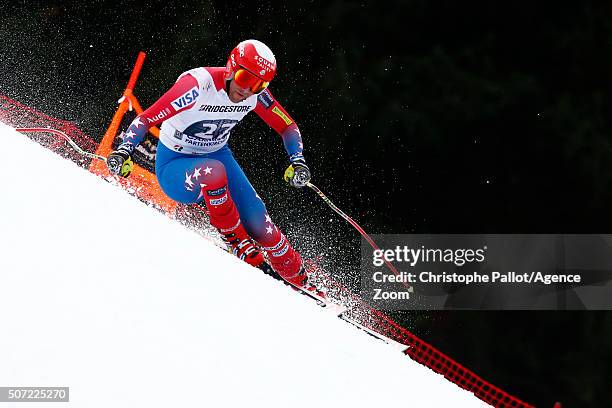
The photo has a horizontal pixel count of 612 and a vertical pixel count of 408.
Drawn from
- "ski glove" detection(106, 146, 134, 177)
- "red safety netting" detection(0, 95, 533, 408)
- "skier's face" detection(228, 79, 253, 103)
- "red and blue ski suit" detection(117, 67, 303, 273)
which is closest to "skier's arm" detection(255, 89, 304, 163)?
"red and blue ski suit" detection(117, 67, 303, 273)

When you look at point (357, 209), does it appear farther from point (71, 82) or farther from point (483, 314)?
point (71, 82)

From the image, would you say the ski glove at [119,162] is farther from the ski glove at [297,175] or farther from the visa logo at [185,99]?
the ski glove at [297,175]

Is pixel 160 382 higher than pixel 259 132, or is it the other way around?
pixel 259 132

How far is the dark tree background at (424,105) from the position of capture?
22.9ft

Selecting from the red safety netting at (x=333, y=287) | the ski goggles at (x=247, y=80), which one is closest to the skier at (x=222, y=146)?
the ski goggles at (x=247, y=80)

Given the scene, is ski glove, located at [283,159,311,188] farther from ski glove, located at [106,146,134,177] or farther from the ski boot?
ski glove, located at [106,146,134,177]

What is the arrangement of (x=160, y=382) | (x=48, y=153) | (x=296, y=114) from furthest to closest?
(x=296, y=114)
(x=48, y=153)
(x=160, y=382)

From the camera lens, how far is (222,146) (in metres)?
4.53

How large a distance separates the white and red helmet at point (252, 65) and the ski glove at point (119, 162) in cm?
62

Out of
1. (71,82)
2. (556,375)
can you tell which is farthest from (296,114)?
(556,375)

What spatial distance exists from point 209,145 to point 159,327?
111cm

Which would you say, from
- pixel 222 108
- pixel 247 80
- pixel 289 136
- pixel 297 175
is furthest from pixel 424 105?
pixel 247 80

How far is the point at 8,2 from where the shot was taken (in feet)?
24.1

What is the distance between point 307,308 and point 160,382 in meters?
1.15
